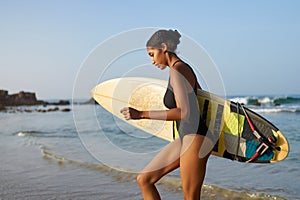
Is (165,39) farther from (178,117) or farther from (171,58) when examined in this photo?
(178,117)

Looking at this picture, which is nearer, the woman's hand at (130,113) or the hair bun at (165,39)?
the woman's hand at (130,113)

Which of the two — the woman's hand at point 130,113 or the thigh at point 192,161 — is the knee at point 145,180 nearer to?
the thigh at point 192,161

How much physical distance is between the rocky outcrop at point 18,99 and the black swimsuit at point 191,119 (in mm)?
50400

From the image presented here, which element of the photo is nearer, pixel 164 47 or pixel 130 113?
pixel 130 113

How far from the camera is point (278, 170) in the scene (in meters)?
7.11

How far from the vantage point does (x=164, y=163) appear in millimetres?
3365

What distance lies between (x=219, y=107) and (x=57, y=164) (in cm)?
505

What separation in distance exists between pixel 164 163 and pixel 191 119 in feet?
1.56

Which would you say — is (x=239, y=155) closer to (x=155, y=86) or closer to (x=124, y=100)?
(x=155, y=86)

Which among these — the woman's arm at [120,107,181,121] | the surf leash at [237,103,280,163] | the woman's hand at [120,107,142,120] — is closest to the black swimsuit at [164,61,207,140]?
the woman's arm at [120,107,181,121]

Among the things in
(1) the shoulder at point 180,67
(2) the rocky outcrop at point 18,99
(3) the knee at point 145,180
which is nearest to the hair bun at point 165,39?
(1) the shoulder at point 180,67

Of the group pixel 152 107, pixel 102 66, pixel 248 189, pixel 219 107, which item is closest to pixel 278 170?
pixel 248 189

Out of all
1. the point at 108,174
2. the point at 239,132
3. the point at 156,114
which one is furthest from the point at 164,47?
the point at 108,174

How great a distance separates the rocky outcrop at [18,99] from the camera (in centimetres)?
5313
